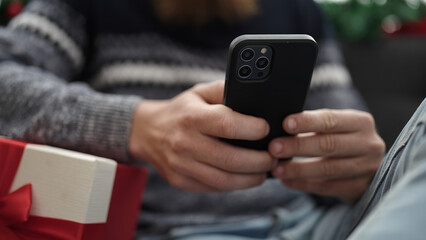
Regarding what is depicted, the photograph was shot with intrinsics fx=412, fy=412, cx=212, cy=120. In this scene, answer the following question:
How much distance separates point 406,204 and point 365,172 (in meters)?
0.22

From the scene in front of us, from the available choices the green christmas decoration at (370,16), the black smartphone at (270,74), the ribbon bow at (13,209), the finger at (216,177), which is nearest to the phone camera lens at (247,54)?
the black smartphone at (270,74)

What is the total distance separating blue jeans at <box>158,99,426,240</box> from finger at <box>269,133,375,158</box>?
0.14 feet

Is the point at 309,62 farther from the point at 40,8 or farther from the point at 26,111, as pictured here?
the point at 40,8

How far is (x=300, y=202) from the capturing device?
1.98ft

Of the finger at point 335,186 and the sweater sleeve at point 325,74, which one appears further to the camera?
the sweater sleeve at point 325,74

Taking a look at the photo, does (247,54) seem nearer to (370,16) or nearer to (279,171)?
(279,171)

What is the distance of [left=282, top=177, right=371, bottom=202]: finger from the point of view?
1.49ft

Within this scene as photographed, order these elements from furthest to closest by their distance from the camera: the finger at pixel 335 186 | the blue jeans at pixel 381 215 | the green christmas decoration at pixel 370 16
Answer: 1. the green christmas decoration at pixel 370 16
2. the finger at pixel 335 186
3. the blue jeans at pixel 381 215

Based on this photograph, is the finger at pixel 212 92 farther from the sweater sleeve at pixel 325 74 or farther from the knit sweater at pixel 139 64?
the sweater sleeve at pixel 325 74

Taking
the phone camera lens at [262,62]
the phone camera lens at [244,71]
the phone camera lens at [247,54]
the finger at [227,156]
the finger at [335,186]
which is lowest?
the finger at [335,186]

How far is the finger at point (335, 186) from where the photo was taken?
453mm

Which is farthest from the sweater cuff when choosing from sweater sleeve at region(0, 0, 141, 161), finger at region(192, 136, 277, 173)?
finger at region(192, 136, 277, 173)

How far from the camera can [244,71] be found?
0.36 m

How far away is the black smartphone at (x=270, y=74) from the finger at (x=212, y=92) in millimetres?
27
